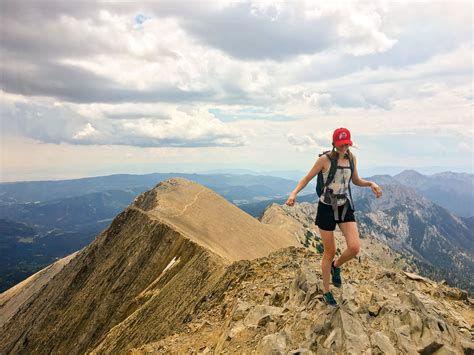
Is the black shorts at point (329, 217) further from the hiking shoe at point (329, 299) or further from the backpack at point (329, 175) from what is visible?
the hiking shoe at point (329, 299)

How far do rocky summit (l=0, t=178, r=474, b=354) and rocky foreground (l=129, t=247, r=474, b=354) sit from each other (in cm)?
4

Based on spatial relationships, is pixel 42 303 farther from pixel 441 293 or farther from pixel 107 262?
pixel 441 293

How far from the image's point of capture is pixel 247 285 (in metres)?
19.1

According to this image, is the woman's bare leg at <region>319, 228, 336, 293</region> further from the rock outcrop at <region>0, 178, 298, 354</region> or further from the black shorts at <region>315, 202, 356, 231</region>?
the rock outcrop at <region>0, 178, 298, 354</region>

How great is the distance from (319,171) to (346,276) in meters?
7.28

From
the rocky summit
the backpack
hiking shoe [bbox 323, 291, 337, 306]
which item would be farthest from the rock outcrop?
the backpack

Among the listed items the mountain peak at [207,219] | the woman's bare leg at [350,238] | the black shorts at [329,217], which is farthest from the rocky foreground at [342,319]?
the mountain peak at [207,219]

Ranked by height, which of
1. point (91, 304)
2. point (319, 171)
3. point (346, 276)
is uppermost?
point (319, 171)

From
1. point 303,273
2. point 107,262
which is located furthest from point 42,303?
point 303,273

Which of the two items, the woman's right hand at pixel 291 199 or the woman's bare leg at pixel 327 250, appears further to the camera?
the woman's bare leg at pixel 327 250

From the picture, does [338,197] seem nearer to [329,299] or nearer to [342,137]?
[342,137]

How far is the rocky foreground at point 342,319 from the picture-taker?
999 cm

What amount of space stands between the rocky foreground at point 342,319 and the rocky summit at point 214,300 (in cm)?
4

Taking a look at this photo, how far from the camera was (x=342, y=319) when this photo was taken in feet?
34.9
